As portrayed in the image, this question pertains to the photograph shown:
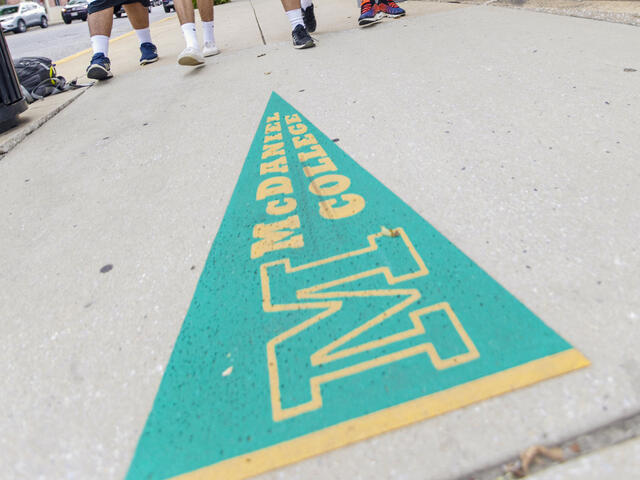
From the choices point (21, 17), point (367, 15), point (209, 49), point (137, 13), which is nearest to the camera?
point (137, 13)

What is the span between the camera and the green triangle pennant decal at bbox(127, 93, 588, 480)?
111 cm

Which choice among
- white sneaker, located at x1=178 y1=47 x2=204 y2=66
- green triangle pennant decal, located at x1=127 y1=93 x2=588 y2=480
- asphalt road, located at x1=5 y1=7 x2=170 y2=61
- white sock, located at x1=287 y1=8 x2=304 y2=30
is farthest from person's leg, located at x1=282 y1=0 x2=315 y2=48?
asphalt road, located at x1=5 y1=7 x2=170 y2=61

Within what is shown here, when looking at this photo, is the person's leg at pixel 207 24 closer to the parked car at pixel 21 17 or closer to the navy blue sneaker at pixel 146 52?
the navy blue sneaker at pixel 146 52

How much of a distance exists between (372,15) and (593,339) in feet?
16.6

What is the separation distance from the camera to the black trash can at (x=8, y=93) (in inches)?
137

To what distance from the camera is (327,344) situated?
1323 millimetres

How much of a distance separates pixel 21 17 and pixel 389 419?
91.1 feet

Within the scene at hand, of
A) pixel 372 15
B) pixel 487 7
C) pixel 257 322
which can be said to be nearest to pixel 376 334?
pixel 257 322

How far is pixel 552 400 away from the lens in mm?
1086

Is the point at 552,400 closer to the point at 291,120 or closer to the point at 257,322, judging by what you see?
the point at 257,322

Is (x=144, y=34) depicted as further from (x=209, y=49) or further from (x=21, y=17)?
(x=21, y=17)

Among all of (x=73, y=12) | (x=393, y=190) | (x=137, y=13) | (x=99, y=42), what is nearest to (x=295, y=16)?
(x=137, y=13)

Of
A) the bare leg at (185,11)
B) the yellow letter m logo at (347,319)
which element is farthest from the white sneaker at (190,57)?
the yellow letter m logo at (347,319)

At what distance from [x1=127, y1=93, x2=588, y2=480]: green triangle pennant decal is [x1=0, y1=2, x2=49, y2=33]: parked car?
25.3 m
